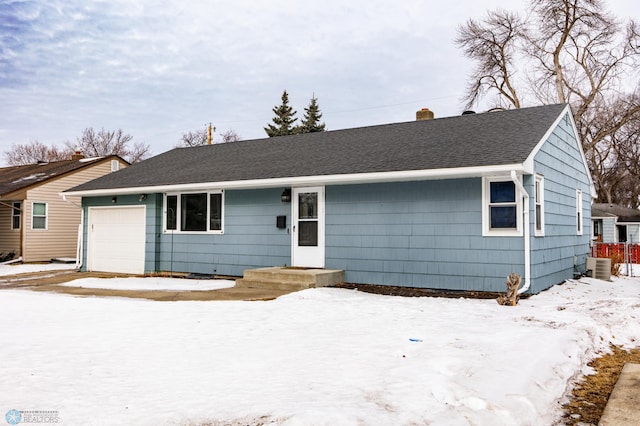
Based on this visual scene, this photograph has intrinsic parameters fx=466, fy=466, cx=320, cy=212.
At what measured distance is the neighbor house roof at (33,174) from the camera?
1775 cm

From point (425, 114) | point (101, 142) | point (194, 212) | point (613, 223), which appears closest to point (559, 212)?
point (425, 114)

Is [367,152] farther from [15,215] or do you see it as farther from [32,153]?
[32,153]

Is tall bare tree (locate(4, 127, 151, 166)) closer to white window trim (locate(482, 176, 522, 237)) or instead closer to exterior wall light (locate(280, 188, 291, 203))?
exterior wall light (locate(280, 188, 291, 203))

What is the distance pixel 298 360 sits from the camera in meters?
4.44

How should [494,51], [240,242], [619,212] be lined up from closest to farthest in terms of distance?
[240,242]
[494,51]
[619,212]

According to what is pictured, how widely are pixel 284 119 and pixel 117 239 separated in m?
24.2

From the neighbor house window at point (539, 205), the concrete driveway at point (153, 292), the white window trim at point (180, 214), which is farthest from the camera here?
the white window trim at point (180, 214)

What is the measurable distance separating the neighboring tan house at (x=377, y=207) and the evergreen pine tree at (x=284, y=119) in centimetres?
2178

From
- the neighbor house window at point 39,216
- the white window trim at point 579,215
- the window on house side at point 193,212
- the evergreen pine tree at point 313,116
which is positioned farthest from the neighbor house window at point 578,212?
the evergreen pine tree at point 313,116

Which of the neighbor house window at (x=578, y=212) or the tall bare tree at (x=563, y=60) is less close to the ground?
the tall bare tree at (x=563, y=60)

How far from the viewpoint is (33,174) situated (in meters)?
20.1

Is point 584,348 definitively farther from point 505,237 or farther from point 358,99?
point 358,99

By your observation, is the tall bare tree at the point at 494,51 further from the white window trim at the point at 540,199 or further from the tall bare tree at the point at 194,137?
the tall bare tree at the point at 194,137

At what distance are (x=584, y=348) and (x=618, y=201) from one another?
43007mm
